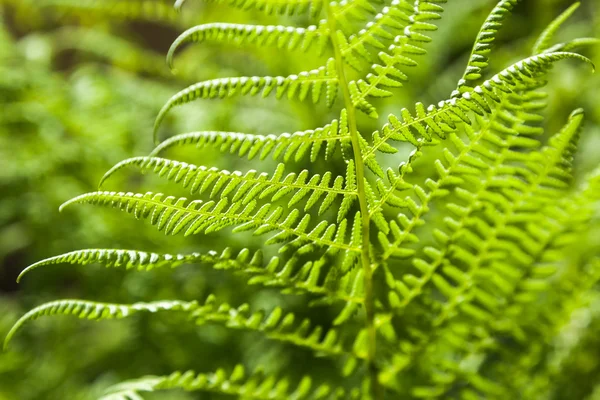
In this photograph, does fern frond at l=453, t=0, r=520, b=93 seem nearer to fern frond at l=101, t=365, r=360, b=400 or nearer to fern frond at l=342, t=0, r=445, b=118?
fern frond at l=342, t=0, r=445, b=118

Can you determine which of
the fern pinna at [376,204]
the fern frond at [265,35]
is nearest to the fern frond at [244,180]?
the fern pinna at [376,204]

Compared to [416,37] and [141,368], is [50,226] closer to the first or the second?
[141,368]

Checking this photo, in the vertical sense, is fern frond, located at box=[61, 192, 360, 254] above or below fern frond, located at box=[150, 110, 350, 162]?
below

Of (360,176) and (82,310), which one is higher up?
(360,176)

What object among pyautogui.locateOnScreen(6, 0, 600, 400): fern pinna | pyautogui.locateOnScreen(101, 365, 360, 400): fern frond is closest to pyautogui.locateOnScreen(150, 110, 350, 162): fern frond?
pyautogui.locateOnScreen(6, 0, 600, 400): fern pinna

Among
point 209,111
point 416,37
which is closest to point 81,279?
point 209,111

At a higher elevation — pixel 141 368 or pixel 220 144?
pixel 220 144

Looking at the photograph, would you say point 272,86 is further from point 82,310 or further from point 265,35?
point 82,310

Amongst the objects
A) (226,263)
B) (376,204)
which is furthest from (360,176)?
(226,263)
